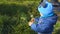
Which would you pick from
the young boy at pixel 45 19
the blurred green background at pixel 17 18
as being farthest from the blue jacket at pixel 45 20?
the blurred green background at pixel 17 18

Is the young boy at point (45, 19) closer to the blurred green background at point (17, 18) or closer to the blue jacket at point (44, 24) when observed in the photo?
the blue jacket at point (44, 24)

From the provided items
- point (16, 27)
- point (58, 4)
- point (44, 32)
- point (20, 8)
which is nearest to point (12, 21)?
point (16, 27)

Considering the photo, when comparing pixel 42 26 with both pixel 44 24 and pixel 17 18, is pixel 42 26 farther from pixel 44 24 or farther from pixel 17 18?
pixel 17 18

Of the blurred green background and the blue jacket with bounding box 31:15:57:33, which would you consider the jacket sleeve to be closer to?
the blue jacket with bounding box 31:15:57:33

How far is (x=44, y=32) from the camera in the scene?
3.25m

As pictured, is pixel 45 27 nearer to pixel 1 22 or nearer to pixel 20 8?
pixel 1 22

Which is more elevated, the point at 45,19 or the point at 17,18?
the point at 45,19

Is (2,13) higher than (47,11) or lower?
lower

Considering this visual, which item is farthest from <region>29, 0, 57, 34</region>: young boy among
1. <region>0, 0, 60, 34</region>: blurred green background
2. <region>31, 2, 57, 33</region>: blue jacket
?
<region>0, 0, 60, 34</region>: blurred green background

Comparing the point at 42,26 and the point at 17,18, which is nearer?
the point at 42,26

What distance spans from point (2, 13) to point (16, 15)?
31cm

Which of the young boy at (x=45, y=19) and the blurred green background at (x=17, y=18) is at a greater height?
the young boy at (x=45, y=19)

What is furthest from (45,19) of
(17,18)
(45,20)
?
(17,18)

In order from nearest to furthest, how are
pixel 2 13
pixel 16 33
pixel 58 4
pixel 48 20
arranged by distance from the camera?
pixel 48 20 → pixel 16 33 → pixel 2 13 → pixel 58 4
